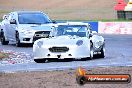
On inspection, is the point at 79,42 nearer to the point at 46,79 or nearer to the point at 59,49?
the point at 59,49

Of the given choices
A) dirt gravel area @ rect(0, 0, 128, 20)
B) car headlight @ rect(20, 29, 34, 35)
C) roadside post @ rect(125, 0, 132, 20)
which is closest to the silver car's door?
car headlight @ rect(20, 29, 34, 35)

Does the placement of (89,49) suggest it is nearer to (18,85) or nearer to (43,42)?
(43,42)

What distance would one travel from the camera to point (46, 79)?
10406mm

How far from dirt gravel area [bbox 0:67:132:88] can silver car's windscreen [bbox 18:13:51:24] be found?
11.9 meters

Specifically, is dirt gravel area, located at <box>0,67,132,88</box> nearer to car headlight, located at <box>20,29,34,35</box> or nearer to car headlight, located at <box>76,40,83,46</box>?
car headlight, located at <box>76,40,83,46</box>

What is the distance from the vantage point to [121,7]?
50.1 metres

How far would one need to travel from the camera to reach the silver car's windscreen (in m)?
24.2

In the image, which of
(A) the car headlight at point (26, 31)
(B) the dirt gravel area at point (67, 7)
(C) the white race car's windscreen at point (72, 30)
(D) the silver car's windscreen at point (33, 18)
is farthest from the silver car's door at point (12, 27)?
(B) the dirt gravel area at point (67, 7)

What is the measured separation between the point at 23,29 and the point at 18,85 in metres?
14.3

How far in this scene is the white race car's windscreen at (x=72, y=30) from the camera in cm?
1740

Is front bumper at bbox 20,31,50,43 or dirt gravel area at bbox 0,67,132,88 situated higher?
dirt gravel area at bbox 0,67,132,88

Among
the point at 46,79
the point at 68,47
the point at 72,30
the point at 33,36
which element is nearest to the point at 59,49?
the point at 68,47

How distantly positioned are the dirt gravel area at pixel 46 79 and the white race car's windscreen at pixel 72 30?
16.3 feet

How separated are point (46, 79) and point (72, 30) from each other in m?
7.42
